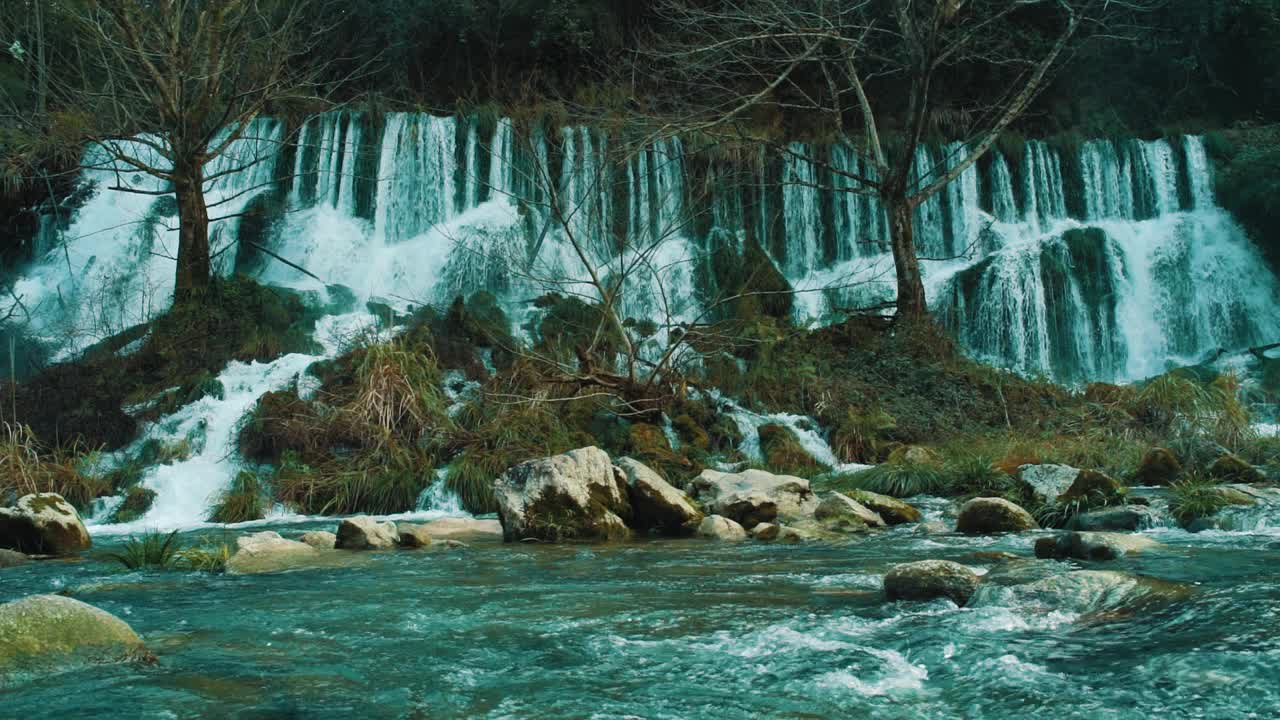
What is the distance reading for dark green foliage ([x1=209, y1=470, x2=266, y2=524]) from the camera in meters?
9.54

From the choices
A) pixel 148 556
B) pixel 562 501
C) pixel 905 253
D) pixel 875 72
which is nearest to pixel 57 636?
pixel 148 556

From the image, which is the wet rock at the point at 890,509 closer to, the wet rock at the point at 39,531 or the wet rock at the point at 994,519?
the wet rock at the point at 994,519

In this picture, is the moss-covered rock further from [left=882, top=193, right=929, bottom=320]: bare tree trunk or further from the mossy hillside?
the mossy hillside

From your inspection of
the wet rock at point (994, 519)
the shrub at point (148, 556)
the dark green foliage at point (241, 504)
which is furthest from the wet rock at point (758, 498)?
the dark green foliage at point (241, 504)

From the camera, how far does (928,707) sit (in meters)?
3.21

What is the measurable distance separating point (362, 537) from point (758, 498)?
2.91m

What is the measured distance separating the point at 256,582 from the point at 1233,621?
15.1 feet

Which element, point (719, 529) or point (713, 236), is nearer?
point (719, 529)

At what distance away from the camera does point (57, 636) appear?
3.58 meters

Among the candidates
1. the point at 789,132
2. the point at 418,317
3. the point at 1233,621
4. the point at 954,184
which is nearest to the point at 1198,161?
the point at 954,184

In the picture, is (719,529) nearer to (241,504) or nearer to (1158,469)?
(1158,469)

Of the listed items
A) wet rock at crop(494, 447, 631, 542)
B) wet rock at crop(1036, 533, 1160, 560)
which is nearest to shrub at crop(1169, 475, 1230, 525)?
wet rock at crop(1036, 533, 1160, 560)

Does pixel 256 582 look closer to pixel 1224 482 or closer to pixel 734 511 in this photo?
pixel 734 511

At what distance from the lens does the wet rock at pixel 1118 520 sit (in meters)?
7.03
